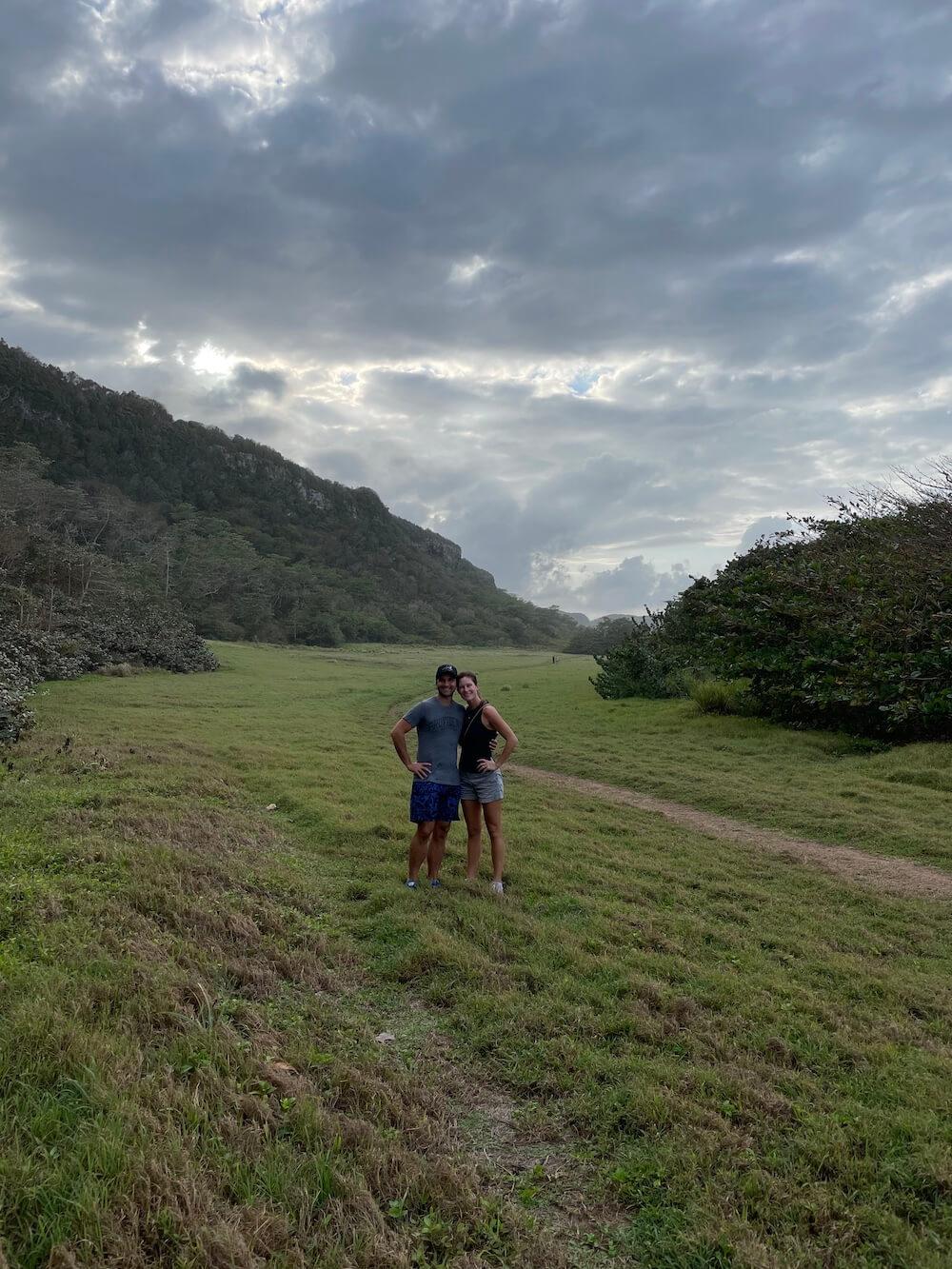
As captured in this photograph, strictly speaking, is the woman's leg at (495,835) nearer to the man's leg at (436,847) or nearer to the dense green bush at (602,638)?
the man's leg at (436,847)

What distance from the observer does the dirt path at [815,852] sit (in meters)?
7.86

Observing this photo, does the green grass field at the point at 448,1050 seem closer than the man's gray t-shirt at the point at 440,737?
Yes

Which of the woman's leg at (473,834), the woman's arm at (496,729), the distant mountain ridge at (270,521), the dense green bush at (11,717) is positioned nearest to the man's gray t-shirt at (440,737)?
the woman's arm at (496,729)

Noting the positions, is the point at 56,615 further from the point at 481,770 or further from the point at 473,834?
the point at 481,770

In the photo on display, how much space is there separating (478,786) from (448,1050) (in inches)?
118

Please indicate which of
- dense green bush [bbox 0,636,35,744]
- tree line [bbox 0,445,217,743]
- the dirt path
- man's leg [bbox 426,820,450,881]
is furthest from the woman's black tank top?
tree line [bbox 0,445,217,743]

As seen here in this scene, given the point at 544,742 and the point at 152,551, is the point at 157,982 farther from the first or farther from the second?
the point at 152,551

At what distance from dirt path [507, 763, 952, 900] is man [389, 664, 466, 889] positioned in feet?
15.2

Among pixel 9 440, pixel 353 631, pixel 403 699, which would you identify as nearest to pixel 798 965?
pixel 403 699

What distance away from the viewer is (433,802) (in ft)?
22.6

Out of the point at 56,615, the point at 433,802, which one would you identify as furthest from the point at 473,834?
the point at 56,615

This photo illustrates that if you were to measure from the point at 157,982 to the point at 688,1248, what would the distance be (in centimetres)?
311

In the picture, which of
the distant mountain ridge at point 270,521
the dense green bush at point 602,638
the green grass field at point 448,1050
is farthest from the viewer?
the distant mountain ridge at point 270,521

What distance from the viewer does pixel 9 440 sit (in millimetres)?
90875
